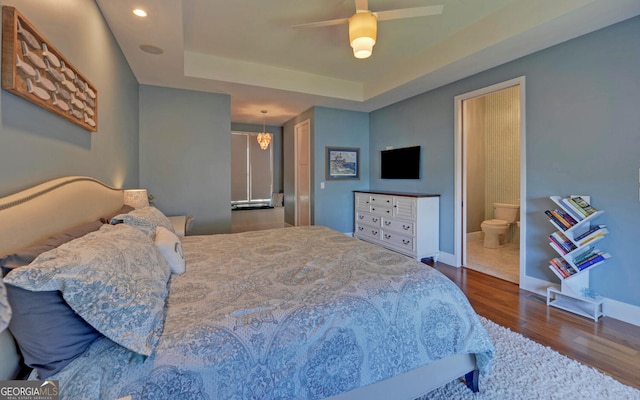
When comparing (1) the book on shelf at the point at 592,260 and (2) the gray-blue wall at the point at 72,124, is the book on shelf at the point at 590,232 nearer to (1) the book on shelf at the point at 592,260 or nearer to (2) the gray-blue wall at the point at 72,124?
(1) the book on shelf at the point at 592,260

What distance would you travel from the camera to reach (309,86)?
4145mm

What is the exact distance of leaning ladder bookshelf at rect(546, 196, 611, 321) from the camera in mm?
2324

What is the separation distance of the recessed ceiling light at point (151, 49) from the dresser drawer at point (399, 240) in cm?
376

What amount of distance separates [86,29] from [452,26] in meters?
3.27

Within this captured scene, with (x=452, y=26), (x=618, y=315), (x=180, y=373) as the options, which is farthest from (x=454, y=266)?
(x=180, y=373)

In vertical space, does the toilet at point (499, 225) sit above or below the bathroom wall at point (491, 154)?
below

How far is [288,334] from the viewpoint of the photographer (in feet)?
3.54

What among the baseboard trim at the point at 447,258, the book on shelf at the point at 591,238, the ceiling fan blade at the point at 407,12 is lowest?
the baseboard trim at the point at 447,258

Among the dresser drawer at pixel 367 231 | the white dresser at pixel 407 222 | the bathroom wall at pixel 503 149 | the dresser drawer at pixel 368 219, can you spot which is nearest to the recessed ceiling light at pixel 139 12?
the white dresser at pixel 407 222

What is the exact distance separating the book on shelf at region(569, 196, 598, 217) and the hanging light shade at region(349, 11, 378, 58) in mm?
2281

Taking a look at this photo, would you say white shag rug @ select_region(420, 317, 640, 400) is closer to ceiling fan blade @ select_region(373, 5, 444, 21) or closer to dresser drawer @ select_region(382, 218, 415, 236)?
dresser drawer @ select_region(382, 218, 415, 236)

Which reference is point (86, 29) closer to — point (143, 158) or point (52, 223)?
point (52, 223)

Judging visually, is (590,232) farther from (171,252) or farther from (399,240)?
(171,252)

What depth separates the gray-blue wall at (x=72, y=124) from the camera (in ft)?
3.66
